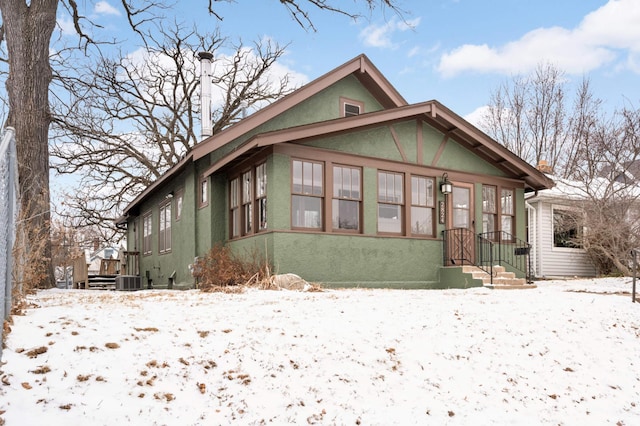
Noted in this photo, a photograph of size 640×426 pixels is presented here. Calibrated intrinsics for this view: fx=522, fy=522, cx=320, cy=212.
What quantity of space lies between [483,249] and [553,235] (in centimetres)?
715

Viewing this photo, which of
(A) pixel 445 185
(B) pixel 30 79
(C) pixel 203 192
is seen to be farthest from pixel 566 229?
(B) pixel 30 79

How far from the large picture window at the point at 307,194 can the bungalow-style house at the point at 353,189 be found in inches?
0.9

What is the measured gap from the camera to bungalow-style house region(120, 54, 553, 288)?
447 inches

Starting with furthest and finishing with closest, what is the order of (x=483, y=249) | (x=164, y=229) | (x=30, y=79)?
1. (x=164, y=229)
2. (x=483, y=249)
3. (x=30, y=79)

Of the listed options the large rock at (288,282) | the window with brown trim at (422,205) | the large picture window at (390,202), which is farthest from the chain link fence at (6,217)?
the window with brown trim at (422,205)

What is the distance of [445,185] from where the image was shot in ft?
43.4

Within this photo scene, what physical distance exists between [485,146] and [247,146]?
6762 mm

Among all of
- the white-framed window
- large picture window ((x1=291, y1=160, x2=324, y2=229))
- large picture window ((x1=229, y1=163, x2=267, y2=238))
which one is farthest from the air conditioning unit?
the white-framed window

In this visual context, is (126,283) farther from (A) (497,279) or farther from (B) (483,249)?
(A) (497,279)

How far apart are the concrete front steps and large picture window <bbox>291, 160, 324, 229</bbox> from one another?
12.9 feet

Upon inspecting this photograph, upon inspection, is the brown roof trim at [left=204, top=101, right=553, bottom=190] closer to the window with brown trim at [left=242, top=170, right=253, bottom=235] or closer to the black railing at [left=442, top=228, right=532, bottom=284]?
the window with brown trim at [left=242, top=170, right=253, bottom=235]

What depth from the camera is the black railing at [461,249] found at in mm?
13297

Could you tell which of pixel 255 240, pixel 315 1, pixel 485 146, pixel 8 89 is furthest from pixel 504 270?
pixel 8 89

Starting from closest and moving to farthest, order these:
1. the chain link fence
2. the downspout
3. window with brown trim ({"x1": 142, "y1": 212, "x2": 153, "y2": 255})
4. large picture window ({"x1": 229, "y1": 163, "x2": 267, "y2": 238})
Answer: the chain link fence < large picture window ({"x1": 229, "y1": 163, "x2": 267, "y2": 238}) < the downspout < window with brown trim ({"x1": 142, "y1": 212, "x2": 153, "y2": 255})
